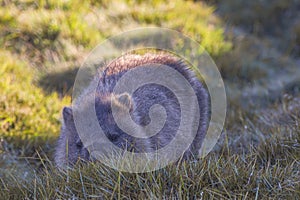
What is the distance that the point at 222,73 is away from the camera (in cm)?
795

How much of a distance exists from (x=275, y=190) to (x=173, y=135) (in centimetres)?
137

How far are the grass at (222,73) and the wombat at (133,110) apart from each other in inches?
12.1

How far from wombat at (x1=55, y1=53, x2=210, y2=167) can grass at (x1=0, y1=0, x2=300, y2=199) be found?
0.31 metres

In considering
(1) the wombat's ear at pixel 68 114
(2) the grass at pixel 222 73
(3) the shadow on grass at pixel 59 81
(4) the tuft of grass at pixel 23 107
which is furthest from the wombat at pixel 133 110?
(3) the shadow on grass at pixel 59 81

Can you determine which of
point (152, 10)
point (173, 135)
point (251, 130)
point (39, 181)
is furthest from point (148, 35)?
point (39, 181)

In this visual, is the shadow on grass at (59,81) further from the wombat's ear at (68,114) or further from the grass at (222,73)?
the wombat's ear at (68,114)

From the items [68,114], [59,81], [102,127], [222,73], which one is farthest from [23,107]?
[222,73]

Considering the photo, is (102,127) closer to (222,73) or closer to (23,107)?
(23,107)

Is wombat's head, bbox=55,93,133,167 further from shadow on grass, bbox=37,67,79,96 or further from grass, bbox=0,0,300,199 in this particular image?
shadow on grass, bbox=37,67,79,96

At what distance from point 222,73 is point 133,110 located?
3654mm

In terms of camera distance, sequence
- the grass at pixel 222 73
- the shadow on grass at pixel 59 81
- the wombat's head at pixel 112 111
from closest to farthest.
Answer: the grass at pixel 222 73 → the wombat's head at pixel 112 111 → the shadow on grass at pixel 59 81

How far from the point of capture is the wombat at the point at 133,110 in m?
4.30

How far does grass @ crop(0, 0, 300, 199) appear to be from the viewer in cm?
366

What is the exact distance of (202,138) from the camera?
520 cm
